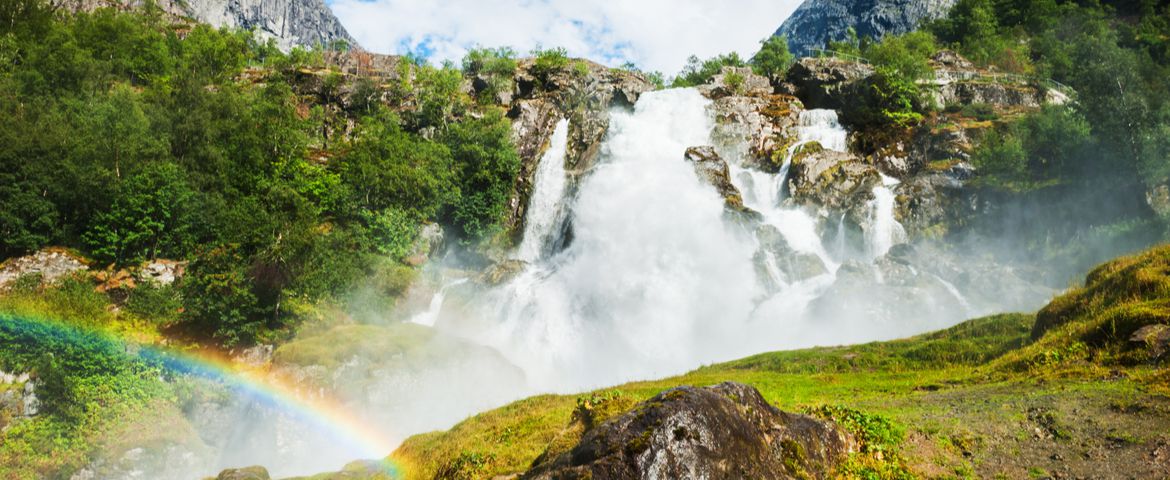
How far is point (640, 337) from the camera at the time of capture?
38.8 meters

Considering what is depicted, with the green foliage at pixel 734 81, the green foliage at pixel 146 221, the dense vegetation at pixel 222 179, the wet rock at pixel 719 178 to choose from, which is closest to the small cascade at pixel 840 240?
the wet rock at pixel 719 178

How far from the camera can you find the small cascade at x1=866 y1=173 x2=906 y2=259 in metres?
44.1

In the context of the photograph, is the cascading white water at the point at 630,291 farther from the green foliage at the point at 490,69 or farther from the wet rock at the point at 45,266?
the green foliage at the point at 490,69

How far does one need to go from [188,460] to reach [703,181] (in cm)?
4282

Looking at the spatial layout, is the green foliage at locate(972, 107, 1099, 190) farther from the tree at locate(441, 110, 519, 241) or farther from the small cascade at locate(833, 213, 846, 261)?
the tree at locate(441, 110, 519, 241)

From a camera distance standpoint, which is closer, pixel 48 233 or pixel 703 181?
pixel 48 233

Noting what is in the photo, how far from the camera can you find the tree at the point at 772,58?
9944 cm

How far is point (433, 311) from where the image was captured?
4359 centimetres

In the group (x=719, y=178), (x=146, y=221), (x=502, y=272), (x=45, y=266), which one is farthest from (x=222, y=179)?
(x=719, y=178)

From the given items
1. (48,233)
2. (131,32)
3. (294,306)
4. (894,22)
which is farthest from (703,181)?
(894,22)

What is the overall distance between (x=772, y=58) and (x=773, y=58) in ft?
1.74

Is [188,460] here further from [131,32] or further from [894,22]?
[894,22]

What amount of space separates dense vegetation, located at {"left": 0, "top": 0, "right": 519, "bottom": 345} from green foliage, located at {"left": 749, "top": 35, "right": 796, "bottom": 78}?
58199mm

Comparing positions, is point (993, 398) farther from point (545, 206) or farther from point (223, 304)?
point (545, 206)
